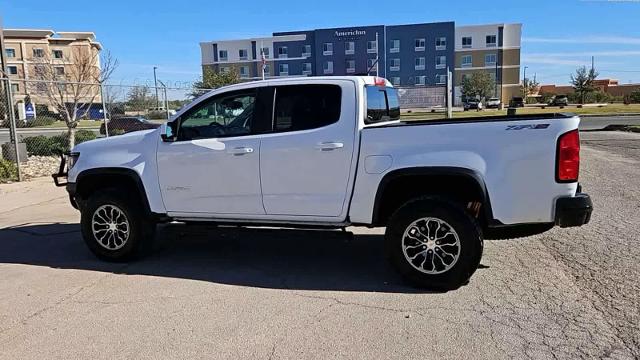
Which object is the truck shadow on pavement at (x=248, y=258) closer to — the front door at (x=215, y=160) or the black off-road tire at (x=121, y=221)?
the black off-road tire at (x=121, y=221)

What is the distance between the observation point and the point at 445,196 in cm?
502

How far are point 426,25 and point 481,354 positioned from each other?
94.3 m

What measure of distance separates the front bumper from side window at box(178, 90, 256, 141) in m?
3.11

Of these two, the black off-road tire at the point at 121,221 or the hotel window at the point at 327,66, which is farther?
the hotel window at the point at 327,66

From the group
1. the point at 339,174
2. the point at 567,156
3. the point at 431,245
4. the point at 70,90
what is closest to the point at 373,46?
the point at 70,90

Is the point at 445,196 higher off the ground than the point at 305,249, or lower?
higher

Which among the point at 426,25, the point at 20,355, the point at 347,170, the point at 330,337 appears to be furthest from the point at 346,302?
the point at 426,25

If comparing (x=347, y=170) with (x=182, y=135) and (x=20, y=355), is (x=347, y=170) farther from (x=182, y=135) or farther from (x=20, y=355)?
(x=20, y=355)

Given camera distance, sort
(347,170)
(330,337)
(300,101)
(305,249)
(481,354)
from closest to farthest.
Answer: (481,354), (330,337), (347,170), (300,101), (305,249)

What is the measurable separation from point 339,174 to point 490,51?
9827 centimetres

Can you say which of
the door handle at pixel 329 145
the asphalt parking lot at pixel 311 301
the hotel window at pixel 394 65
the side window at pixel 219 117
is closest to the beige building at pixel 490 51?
the hotel window at pixel 394 65

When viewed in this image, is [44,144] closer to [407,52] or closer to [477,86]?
[477,86]

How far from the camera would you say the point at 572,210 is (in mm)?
4559

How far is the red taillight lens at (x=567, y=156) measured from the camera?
4508 mm
